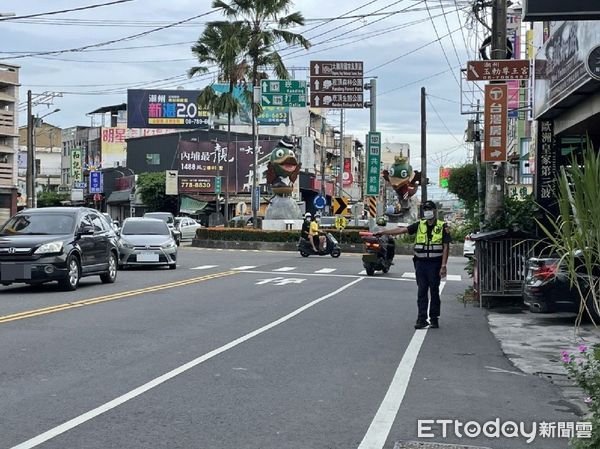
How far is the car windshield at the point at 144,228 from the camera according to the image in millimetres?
25578

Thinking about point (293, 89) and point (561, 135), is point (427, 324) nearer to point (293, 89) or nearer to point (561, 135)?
point (561, 135)

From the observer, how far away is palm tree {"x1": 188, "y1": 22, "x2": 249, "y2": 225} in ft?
125

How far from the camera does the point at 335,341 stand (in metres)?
A: 11.0

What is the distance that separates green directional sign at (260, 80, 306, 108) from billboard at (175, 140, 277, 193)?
2900 centimetres

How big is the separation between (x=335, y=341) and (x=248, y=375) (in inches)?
105

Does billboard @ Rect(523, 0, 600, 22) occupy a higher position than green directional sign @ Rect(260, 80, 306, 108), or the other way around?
green directional sign @ Rect(260, 80, 306, 108)

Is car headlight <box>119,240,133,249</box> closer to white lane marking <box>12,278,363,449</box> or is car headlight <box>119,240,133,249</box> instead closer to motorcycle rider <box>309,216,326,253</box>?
motorcycle rider <box>309,216,326,253</box>

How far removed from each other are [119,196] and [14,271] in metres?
56.8

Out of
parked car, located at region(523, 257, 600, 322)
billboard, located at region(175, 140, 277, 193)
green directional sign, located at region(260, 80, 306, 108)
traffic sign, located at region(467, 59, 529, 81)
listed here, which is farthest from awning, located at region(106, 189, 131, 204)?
parked car, located at region(523, 257, 600, 322)

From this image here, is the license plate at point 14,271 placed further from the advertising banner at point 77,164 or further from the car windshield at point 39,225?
the advertising banner at point 77,164

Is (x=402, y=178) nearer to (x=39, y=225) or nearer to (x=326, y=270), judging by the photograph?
(x=326, y=270)

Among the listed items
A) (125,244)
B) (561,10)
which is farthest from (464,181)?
(561,10)

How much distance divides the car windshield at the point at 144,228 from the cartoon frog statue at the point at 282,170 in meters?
15.4

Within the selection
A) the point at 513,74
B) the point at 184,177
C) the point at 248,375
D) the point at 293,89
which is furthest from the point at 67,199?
the point at 248,375
